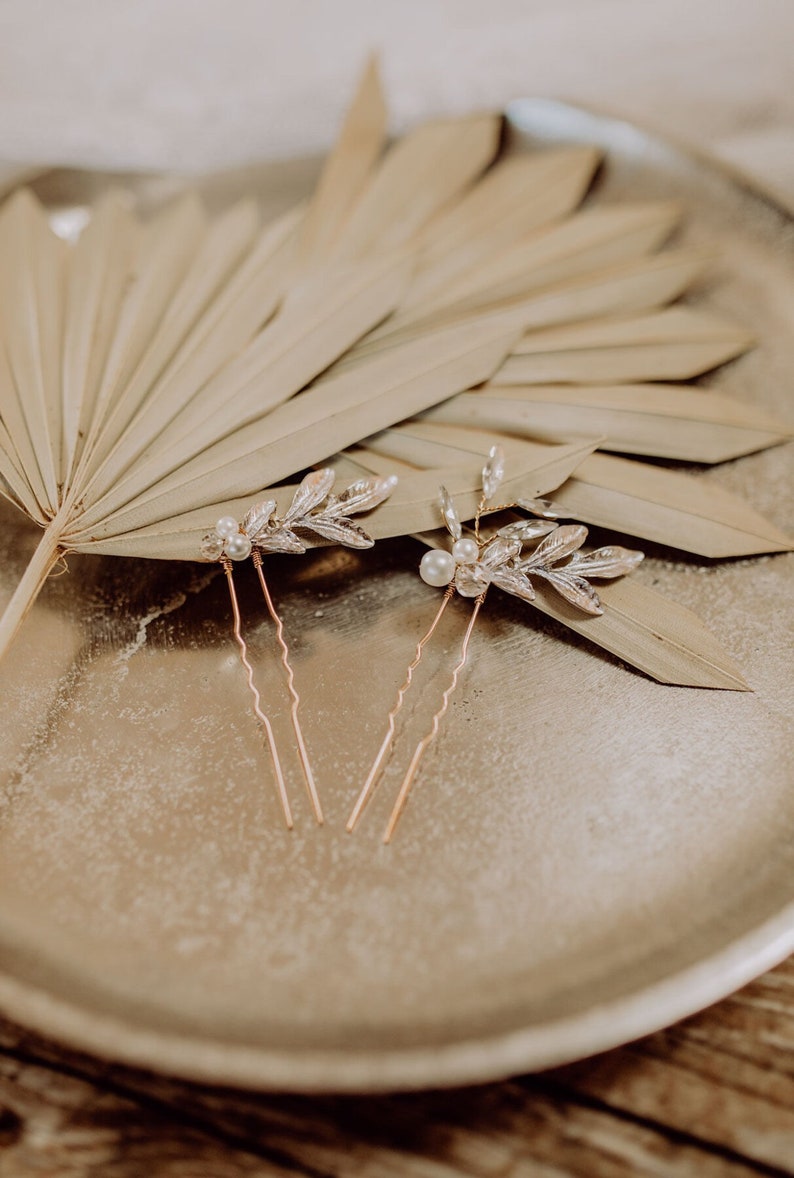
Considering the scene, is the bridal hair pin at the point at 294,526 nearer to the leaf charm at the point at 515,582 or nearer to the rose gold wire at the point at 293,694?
the rose gold wire at the point at 293,694

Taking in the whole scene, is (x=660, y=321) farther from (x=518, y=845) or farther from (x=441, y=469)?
(x=518, y=845)

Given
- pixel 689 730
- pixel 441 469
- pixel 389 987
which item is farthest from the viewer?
pixel 441 469

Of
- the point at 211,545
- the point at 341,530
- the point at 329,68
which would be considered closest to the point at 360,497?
the point at 341,530

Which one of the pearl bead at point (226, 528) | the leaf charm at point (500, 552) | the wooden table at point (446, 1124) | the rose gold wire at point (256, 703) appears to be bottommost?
the wooden table at point (446, 1124)

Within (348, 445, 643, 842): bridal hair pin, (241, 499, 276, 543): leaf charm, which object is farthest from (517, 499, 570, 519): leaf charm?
(241, 499, 276, 543): leaf charm

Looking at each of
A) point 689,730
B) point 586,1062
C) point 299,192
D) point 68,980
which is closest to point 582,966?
point 586,1062

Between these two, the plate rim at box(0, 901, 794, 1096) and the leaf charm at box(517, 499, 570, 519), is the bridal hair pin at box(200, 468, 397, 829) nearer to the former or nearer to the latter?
Answer: the leaf charm at box(517, 499, 570, 519)

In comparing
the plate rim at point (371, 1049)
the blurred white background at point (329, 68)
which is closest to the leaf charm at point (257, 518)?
the plate rim at point (371, 1049)
